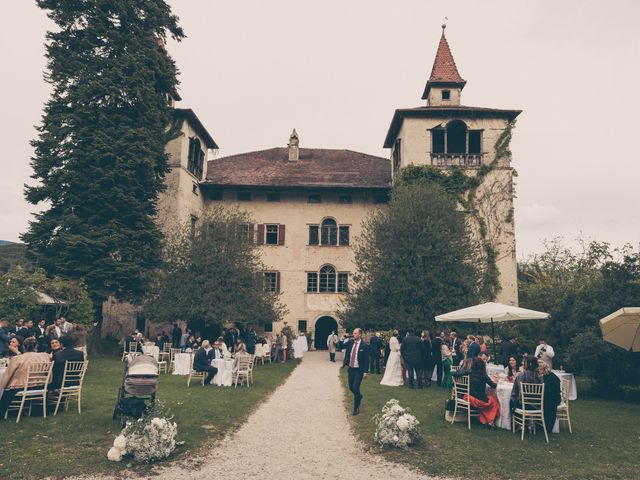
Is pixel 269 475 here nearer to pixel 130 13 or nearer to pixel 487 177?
pixel 130 13

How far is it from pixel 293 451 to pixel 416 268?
531 inches

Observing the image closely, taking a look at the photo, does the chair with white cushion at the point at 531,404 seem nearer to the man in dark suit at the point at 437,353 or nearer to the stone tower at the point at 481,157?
the man in dark suit at the point at 437,353

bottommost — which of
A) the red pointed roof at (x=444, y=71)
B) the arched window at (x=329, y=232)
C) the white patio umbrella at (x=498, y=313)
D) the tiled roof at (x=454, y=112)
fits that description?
the white patio umbrella at (x=498, y=313)

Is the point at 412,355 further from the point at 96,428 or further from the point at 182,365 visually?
the point at 96,428

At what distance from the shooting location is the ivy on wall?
28.1m

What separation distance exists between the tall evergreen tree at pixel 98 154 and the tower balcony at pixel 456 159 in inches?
632

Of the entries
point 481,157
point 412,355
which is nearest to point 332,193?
point 481,157

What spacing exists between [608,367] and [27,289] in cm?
1855

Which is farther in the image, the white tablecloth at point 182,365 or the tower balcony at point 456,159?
the tower balcony at point 456,159

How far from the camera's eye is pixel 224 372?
14.4m

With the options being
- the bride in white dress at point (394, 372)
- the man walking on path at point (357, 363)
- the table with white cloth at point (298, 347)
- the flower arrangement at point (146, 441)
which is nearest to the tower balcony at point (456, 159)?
the table with white cloth at point (298, 347)

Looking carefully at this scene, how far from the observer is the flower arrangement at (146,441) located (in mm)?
6578

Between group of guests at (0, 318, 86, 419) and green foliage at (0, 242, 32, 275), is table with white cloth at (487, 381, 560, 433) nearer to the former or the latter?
group of guests at (0, 318, 86, 419)

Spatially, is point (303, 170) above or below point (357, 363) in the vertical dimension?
above
